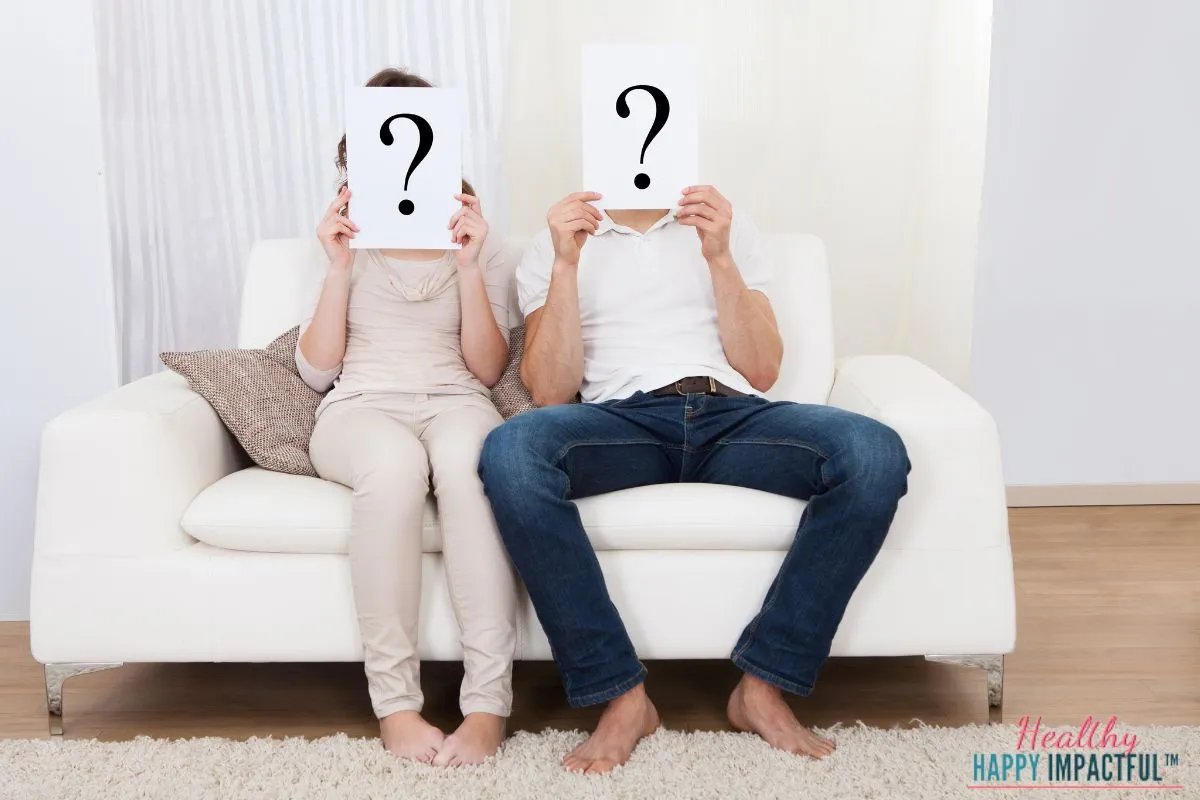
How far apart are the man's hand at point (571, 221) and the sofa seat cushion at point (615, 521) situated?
41 cm

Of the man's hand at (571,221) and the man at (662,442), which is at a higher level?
the man's hand at (571,221)

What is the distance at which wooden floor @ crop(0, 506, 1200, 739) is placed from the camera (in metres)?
1.82

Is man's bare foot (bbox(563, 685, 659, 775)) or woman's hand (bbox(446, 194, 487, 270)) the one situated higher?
woman's hand (bbox(446, 194, 487, 270))

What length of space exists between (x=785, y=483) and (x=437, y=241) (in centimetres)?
69

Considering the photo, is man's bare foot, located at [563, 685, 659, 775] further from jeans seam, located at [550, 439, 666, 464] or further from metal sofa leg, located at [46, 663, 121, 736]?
metal sofa leg, located at [46, 663, 121, 736]

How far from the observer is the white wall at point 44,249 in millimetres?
2268

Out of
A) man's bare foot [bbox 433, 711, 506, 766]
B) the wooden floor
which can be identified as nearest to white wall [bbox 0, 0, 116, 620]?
the wooden floor

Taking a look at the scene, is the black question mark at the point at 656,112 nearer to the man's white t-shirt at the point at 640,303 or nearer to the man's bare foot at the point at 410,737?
the man's white t-shirt at the point at 640,303

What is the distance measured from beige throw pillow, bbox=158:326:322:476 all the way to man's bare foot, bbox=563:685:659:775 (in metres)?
0.66

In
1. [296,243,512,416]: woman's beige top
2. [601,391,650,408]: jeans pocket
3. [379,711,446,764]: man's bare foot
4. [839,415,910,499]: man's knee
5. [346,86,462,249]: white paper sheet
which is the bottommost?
[379,711,446,764]: man's bare foot

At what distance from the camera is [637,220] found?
2.01 meters

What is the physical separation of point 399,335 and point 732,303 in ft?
1.91

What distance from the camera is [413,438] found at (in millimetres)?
1773

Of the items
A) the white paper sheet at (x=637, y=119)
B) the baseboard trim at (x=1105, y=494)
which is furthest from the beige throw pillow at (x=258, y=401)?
the baseboard trim at (x=1105, y=494)
